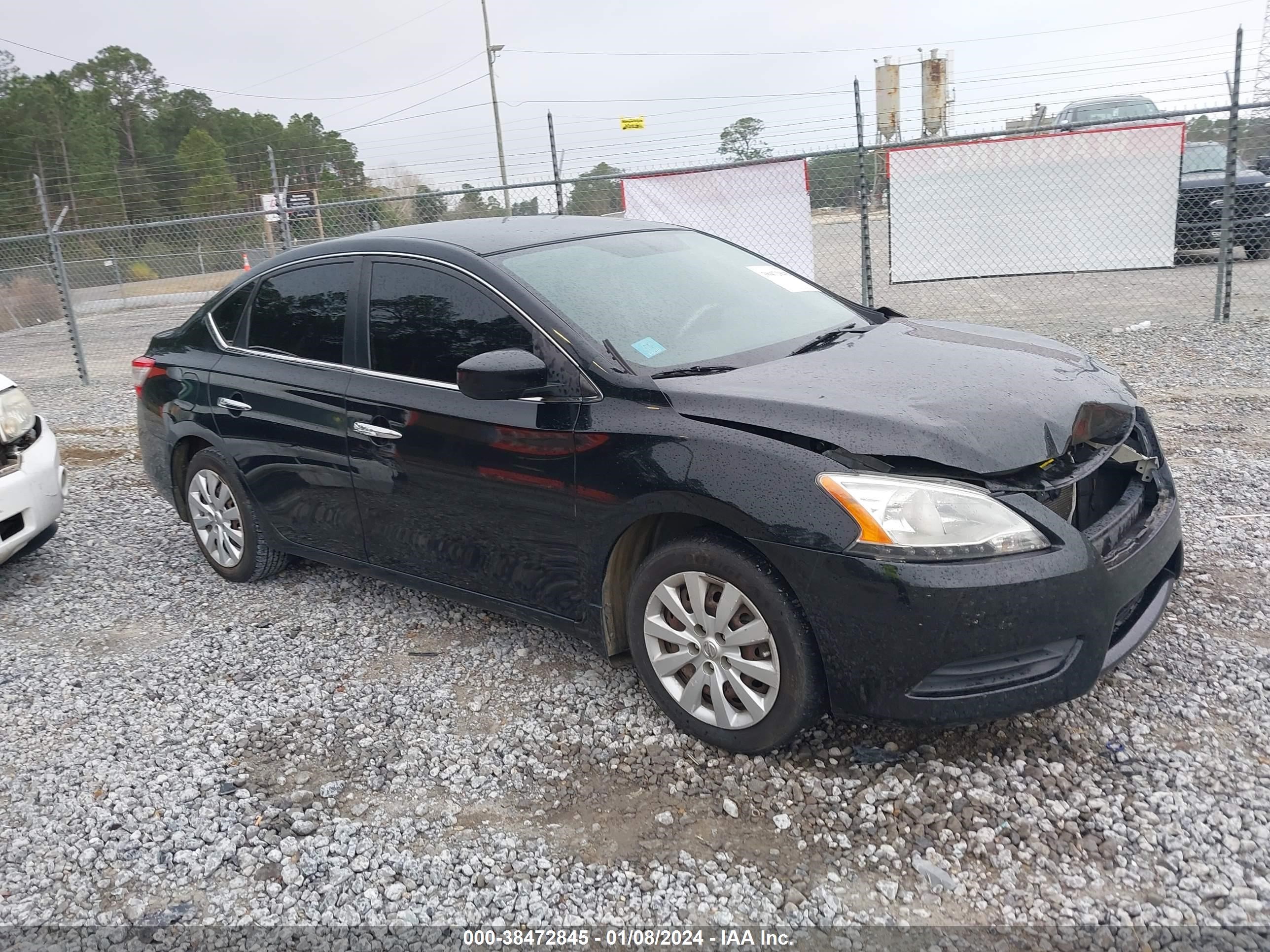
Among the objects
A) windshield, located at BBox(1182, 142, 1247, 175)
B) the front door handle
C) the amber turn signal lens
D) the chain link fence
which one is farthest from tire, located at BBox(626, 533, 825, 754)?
windshield, located at BBox(1182, 142, 1247, 175)

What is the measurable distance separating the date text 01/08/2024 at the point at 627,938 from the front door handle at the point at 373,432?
1884 mm

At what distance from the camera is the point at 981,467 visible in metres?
2.71

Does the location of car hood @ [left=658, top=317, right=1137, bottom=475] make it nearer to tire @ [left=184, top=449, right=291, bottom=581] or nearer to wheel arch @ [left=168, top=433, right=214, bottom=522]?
tire @ [left=184, top=449, right=291, bottom=581]

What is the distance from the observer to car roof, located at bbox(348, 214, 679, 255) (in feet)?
12.8

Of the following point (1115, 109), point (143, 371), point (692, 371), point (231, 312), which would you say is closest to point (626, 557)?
point (692, 371)

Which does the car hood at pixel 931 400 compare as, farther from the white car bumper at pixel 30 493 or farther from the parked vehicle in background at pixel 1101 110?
the parked vehicle in background at pixel 1101 110

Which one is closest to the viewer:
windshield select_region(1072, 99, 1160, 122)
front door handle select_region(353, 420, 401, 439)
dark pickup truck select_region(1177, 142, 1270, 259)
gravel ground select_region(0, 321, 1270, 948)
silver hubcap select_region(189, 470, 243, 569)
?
gravel ground select_region(0, 321, 1270, 948)

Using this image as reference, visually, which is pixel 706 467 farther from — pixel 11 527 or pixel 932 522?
pixel 11 527

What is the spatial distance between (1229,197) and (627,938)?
29.8 ft

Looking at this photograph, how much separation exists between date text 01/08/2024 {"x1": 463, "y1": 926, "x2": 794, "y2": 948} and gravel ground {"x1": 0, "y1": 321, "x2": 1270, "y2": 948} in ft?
0.13

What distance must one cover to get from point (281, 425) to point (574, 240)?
1.48 meters

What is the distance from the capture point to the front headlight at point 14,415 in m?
4.98

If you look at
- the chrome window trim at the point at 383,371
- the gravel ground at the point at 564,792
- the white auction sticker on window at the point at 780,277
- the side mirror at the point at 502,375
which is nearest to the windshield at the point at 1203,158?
the gravel ground at the point at 564,792

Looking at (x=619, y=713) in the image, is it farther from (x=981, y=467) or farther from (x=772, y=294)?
(x=772, y=294)
